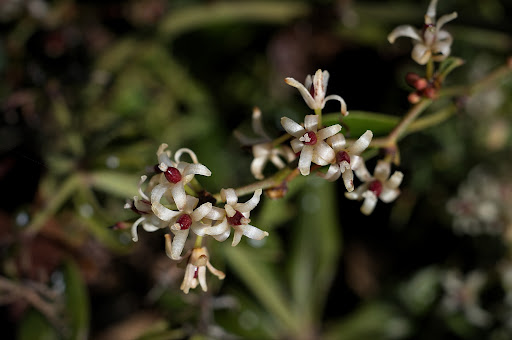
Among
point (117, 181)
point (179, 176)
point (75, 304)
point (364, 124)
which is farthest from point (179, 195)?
point (75, 304)

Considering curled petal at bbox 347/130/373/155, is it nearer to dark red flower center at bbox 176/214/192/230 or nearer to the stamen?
the stamen

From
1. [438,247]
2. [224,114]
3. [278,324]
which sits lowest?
[278,324]

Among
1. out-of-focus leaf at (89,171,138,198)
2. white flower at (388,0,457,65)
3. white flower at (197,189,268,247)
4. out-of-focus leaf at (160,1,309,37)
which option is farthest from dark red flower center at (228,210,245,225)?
out-of-focus leaf at (160,1,309,37)

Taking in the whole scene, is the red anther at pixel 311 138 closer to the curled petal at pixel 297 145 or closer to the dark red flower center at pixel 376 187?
the curled petal at pixel 297 145

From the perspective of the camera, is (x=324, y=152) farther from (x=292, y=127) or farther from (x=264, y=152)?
(x=264, y=152)

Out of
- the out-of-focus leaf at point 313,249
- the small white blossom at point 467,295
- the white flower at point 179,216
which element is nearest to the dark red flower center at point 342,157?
the white flower at point 179,216

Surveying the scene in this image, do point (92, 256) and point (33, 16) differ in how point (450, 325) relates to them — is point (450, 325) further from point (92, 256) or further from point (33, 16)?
point (33, 16)

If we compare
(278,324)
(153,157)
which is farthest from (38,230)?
(278,324)
